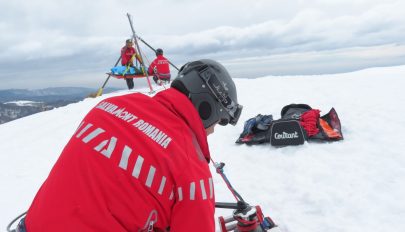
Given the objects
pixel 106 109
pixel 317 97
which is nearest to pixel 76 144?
pixel 106 109

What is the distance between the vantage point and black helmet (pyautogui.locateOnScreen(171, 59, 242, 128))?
2.40 meters

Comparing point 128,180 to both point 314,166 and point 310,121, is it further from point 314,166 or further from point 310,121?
point 310,121

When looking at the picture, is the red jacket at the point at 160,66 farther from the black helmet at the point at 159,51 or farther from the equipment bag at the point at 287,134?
the equipment bag at the point at 287,134

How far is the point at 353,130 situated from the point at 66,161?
20.2 feet

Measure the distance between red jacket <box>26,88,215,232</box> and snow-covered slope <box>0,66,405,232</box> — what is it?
2463 mm

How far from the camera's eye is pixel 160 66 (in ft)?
50.9

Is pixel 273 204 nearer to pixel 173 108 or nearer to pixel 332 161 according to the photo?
pixel 332 161

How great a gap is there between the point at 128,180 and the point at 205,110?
88cm

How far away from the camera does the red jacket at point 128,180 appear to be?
1741 millimetres

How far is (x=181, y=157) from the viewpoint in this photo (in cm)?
179

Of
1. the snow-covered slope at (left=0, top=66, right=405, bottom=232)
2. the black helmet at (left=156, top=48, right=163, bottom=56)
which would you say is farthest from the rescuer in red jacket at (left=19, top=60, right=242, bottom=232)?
the black helmet at (left=156, top=48, right=163, bottom=56)

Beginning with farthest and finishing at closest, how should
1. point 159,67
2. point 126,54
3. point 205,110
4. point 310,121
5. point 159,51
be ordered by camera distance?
point 126,54
point 159,51
point 159,67
point 310,121
point 205,110

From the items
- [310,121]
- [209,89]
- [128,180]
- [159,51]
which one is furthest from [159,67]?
[128,180]

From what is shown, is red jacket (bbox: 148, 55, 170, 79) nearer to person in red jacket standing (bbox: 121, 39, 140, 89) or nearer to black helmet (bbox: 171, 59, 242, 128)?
person in red jacket standing (bbox: 121, 39, 140, 89)
